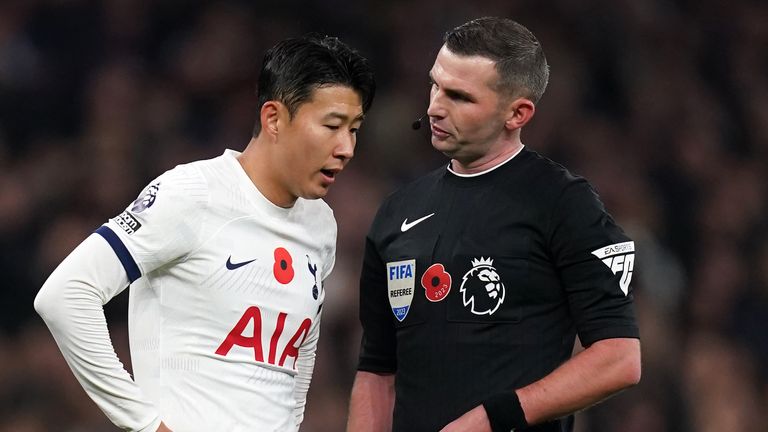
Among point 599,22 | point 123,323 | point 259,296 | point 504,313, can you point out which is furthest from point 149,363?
point 599,22

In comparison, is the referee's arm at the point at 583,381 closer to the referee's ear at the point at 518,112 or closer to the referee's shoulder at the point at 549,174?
the referee's shoulder at the point at 549,174

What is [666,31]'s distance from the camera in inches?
328

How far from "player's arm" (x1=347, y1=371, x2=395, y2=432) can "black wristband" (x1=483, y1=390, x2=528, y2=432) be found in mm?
557

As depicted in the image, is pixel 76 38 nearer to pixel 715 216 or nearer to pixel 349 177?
pixel 349 177

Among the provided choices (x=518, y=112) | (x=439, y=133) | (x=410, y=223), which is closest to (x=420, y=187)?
(x=410, y=223)

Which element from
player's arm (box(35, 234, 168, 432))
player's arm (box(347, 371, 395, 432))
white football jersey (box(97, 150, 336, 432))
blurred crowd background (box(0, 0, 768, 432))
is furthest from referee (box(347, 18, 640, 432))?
→ blurred crowd background (box(0, 0, 768, 432))

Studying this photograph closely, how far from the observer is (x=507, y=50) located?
3531 millimetres

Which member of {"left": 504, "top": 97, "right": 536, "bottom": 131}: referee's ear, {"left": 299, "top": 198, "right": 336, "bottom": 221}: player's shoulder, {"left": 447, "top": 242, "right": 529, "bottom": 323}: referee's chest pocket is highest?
{"left": 504, "top": 97, "right": 536, "bottom": 131}: referee's ear

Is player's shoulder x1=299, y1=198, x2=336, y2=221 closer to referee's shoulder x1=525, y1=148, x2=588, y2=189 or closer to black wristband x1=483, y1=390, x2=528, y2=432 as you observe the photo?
referee's shoulder x1=525, y1=148, x2=588, y2=189

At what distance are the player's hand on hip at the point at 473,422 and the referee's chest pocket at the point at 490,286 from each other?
256mm

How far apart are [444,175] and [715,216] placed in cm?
428

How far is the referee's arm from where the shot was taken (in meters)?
3.28

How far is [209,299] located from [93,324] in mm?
324

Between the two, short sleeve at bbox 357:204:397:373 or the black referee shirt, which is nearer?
the black referee shirt
